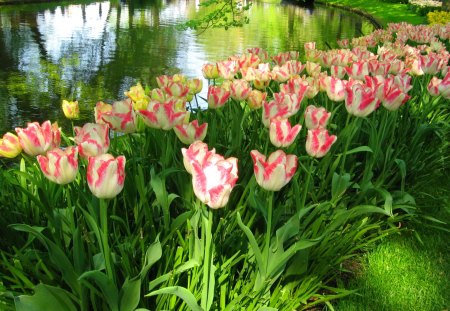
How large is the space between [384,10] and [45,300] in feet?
89.7

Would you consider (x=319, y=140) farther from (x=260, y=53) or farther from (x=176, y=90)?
(x=260, y=53)

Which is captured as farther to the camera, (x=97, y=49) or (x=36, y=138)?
(x=97, y=49)

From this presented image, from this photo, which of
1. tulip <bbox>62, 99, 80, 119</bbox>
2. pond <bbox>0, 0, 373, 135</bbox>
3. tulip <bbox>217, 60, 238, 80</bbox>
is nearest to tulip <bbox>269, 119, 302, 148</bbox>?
tulip <bbox>62, 99, 80, 119</bbox>

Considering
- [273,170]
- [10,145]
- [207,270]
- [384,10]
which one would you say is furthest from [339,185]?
[384,10]

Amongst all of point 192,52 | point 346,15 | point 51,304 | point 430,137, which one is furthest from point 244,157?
point 346,15

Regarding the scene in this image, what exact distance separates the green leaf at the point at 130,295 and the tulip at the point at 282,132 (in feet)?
2.44

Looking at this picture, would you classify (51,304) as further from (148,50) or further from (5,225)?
(148,50)

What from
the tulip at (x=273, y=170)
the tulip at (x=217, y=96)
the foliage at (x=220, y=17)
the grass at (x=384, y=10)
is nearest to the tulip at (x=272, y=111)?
the tulip at (x=217, y=96)

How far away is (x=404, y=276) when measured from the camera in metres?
2.43

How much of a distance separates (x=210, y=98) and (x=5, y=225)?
1107mm

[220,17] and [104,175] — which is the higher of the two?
[220,17]

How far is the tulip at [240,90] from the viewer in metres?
2.64

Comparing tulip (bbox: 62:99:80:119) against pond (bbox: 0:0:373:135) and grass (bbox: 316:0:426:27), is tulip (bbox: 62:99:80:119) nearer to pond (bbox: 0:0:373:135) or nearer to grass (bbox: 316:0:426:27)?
pond (bbox: 0:0:373:135)

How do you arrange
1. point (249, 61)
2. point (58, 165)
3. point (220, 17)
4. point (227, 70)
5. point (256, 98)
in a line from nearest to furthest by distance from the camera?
point (58, 165) → point (256, 98) → point (227, 70) → point (249, 61) → point (220, 17)
